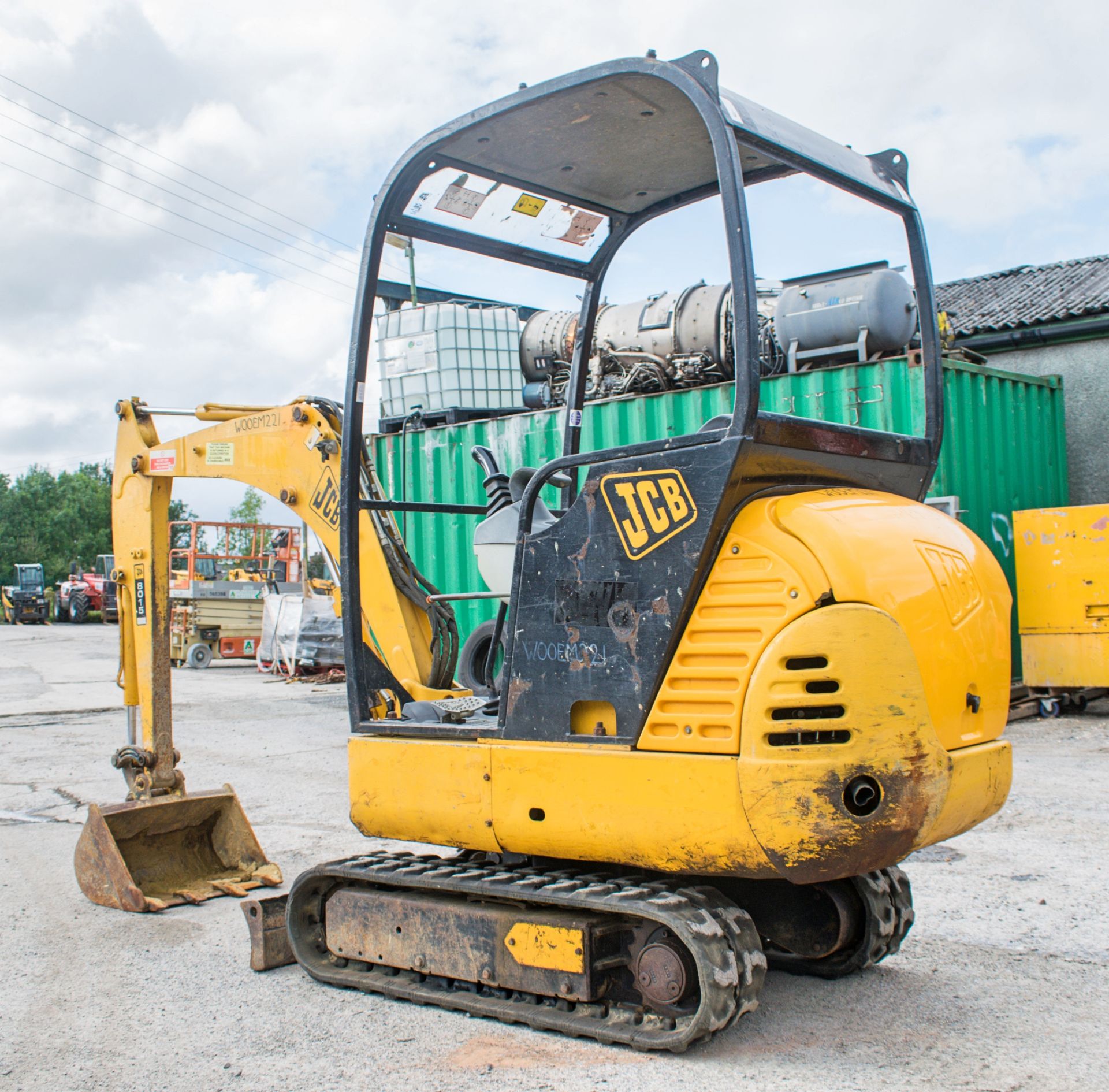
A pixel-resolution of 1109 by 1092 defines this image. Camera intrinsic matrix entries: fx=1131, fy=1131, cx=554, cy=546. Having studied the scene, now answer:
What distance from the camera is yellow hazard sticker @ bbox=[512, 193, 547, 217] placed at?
4469mm

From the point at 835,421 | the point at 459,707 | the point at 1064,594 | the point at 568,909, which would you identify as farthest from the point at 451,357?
the point at 568,909

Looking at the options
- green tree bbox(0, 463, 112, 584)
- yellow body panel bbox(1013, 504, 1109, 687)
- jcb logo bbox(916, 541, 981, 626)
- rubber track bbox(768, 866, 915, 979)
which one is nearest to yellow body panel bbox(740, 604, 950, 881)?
jcb logo bbox(916, 541, 981, 626)

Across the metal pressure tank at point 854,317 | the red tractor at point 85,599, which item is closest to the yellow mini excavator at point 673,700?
the metal pressure tank at point 854,317

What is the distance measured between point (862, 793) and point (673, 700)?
557mm

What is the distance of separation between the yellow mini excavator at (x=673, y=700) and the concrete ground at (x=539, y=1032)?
17 cm

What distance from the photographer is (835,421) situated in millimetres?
10281

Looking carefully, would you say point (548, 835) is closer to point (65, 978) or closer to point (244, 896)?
point (65, 978)

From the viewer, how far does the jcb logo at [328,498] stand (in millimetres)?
4941

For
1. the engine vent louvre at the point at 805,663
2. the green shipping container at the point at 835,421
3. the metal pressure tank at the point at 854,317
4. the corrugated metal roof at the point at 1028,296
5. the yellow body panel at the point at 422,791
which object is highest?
the corrugated metal roof at the point at 1028,296

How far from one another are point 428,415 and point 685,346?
11.7ft

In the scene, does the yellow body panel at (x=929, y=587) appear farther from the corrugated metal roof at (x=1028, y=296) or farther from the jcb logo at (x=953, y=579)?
the corrugated metal roof at (x=1028, y=296)

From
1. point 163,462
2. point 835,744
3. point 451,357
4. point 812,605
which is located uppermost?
point 451,357

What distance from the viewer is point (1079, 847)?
5.84 meters

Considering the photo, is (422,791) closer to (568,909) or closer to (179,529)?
(568,909)
